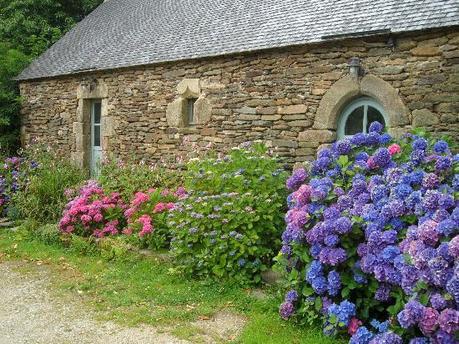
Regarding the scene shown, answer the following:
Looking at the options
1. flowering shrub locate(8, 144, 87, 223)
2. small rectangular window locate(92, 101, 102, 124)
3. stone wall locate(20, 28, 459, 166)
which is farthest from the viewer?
small rectangular window locate(92, 101, 102, 124)

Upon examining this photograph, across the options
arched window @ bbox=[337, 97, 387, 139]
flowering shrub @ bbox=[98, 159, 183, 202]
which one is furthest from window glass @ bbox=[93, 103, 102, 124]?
arched window @ bbox=[337, 97, 387, 139]

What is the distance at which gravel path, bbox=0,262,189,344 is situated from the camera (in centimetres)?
405

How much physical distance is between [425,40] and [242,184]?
2887mm

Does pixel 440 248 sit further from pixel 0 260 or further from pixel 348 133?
pixel 0 260

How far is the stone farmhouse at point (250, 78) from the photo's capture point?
604 centimetres

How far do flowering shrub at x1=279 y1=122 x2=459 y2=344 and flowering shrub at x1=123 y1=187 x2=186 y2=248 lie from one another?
7.65 feet

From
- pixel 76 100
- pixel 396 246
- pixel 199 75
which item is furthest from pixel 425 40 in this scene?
pixel 76 100

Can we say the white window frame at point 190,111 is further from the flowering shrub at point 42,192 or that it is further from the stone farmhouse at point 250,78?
the flowering shrub at point 42,192

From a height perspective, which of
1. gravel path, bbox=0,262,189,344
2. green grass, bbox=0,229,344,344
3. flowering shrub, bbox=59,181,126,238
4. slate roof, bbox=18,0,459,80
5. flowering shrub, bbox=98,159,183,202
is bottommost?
gravel path, bbox=0,262,189,344

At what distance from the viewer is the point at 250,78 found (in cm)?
775

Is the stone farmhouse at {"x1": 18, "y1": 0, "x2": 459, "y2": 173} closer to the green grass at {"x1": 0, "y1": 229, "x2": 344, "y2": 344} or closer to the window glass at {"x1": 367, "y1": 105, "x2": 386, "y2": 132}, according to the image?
the window glass at {"x1": 367, "y1": 105, "x2": 386, "y2": 132}

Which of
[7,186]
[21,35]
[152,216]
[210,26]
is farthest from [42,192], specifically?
[21,35]

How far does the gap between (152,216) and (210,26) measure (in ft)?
14.3

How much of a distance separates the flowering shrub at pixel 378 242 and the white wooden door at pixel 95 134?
7.62 m
